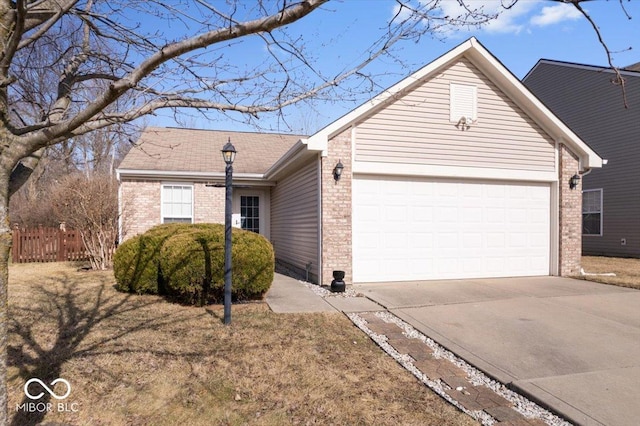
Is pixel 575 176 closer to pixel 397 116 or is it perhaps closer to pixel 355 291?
pixel 397 116

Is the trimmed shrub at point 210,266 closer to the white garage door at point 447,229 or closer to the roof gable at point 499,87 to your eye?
the white garage door at point 447,229

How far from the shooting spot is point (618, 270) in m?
11.5

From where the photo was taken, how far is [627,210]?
15.2 meters

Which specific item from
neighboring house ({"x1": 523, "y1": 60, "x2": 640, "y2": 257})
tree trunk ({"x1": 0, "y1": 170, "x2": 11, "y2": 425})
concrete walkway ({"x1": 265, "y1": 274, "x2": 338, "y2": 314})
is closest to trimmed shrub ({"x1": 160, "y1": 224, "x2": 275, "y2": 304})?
concrete walkway ({"x1": 265, "y1": 274, "x2": 338, "y2": 314})

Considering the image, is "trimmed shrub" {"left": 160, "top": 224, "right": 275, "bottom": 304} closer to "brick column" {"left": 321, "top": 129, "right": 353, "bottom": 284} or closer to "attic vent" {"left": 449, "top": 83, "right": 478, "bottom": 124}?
"brick column" {"left": 321, "top": 129, "right": 353, "bottom": 284}

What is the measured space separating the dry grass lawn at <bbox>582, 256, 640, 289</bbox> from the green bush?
25.7 ft

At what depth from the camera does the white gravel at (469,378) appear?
3404mm

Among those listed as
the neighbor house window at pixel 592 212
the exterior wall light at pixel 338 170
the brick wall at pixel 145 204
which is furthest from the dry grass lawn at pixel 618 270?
the brick wall at pixel 145 204

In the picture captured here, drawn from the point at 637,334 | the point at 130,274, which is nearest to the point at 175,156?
the point at 130,274

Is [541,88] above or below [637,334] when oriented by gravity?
above

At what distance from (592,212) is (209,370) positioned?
17899mm

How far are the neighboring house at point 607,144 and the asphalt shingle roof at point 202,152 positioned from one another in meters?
12.3

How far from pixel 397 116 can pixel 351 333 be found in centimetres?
526

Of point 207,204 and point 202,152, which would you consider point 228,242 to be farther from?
point 202,152
